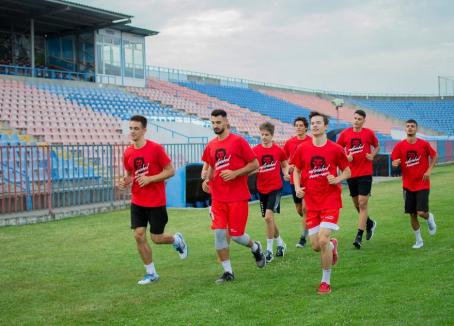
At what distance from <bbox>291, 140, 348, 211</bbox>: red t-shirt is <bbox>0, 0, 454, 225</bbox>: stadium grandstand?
29.2 feet

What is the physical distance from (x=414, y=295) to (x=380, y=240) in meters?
4.08

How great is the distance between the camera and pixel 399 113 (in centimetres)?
5619

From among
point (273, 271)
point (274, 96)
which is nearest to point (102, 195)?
point (273, 271)

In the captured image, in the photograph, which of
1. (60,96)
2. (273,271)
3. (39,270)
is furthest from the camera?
(60,96)

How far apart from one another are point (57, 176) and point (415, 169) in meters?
9.23

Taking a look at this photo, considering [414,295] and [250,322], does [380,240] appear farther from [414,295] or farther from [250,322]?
[250,322]

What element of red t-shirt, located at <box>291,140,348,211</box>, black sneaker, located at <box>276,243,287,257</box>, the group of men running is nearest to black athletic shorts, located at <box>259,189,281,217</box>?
the group of men running

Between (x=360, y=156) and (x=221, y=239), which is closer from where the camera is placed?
(x=221, y=239)

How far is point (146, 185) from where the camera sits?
7.36 meters

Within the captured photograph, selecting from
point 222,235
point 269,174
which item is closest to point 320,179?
point 222,235

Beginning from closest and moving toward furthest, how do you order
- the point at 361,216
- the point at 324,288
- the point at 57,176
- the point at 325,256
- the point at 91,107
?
the point at 324,288
the point at 325,256
the point at 361,216
the point at 57,176
the point at 91,107

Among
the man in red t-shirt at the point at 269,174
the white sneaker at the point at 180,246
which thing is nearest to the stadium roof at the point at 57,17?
the man in red t-shirt at the point at 269,174

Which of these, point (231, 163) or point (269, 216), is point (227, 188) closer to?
point (231, 163)

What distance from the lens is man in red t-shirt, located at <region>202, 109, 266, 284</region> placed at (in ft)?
23.9
